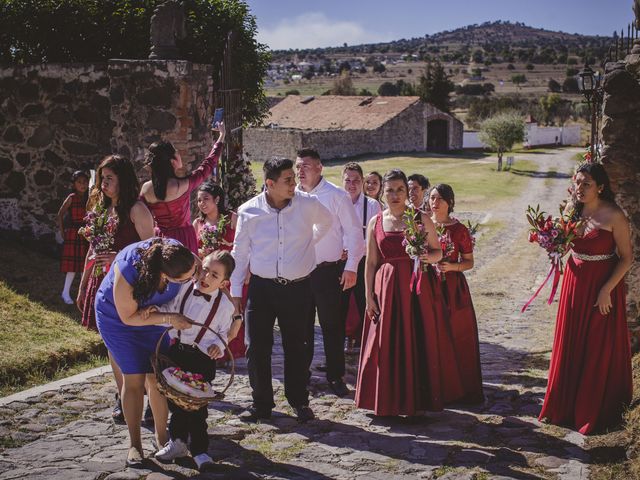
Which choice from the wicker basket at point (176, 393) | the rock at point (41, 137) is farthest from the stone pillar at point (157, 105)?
the wicker basket at point (176, 393)

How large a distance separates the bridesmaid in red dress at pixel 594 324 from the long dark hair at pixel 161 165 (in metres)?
3.33

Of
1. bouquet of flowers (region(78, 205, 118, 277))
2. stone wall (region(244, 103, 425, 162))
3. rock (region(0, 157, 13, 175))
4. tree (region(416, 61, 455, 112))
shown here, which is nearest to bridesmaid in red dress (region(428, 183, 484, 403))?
bouquet of flowers (region(78, 205, 118, 277))

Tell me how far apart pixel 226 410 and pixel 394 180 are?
2430mm

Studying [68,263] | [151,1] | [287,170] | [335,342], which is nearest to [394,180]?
[287,170]

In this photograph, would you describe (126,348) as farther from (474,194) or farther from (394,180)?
(474,194)

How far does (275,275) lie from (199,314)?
3.91 ft

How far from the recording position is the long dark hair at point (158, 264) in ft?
16.7

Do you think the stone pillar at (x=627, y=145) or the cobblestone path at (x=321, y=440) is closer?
the cobblestone path at (x=321, y=440)

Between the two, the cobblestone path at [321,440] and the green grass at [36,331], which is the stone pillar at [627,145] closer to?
the cobblestone path at [321,440]

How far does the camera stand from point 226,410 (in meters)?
6.82

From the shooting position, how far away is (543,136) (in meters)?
62.9

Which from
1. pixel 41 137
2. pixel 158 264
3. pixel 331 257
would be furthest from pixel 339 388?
pixel 41 137

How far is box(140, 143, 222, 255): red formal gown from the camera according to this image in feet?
22.7

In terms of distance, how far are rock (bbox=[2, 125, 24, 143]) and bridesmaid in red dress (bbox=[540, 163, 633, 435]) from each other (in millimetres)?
8096
